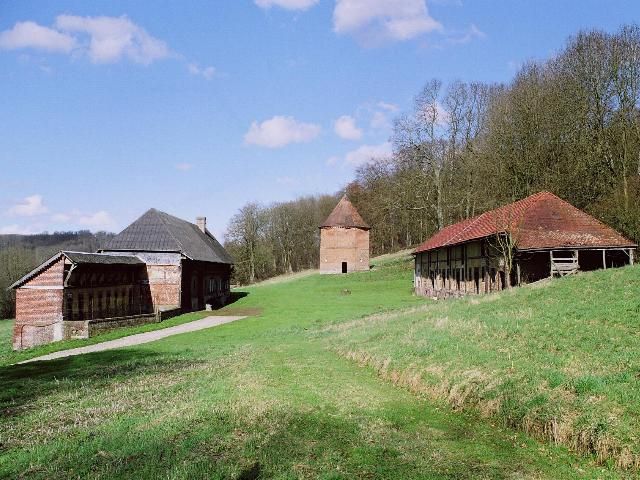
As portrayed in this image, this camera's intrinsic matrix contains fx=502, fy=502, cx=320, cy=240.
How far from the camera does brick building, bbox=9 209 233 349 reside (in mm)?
27188

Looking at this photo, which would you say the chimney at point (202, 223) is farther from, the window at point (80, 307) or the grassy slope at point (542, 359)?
the grassy slope at point (542, 359)

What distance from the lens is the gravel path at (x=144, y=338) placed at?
67.4 feet

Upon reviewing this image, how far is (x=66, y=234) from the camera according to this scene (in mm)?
132875

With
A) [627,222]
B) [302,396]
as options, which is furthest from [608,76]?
[302,396]

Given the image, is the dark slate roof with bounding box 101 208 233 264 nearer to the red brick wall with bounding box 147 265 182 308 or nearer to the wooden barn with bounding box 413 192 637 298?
the red brick wall with bounding box 147 265 182 308

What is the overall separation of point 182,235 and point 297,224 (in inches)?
1835

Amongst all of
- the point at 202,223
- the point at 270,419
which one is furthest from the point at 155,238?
the point at 270,419

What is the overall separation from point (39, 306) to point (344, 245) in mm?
38988

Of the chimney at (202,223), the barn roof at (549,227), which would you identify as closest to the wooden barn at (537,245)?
the barn roof at (549,227)

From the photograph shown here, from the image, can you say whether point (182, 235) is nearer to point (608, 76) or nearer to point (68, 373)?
point (68, 373)

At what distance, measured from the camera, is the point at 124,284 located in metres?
33.3

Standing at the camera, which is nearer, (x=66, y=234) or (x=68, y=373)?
(x=68, y=373)

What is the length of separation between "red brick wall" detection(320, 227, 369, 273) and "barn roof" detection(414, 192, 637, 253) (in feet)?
102

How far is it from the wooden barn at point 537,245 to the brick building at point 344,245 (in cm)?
2950
